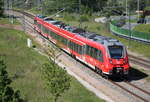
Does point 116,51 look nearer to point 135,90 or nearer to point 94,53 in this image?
point 94,53

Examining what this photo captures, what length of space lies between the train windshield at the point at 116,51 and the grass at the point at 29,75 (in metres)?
3.77

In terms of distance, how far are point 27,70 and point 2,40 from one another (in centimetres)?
2602

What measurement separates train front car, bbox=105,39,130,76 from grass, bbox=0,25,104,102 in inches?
120

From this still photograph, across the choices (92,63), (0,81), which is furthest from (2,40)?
(0,81)

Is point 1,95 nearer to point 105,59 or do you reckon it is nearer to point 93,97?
point 93,97

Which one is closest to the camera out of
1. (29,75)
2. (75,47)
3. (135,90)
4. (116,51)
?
(135,90)

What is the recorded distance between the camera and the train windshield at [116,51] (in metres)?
28.4

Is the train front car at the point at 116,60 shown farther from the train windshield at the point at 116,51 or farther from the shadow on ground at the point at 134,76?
the shadow on ground at the point at 134,76

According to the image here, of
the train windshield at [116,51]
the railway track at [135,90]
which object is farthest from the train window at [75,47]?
the railway track at [135,90]

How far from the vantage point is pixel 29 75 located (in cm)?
3222

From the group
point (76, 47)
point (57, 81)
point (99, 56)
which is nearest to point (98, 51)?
point (99, 56)

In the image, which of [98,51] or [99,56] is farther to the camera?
[98,51]

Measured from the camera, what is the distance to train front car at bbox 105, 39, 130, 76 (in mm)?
28092

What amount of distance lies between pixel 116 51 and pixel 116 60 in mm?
859
